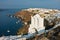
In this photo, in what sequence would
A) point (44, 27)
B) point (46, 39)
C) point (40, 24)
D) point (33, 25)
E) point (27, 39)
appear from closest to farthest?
1. point (46, 39)
2. point (27, 39)
3. point (44, 27)
4. point (40, 24)
5. point (33, 25)

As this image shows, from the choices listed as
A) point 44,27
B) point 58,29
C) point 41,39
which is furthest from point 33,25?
point 41,39

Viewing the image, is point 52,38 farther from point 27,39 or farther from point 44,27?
point 44,27

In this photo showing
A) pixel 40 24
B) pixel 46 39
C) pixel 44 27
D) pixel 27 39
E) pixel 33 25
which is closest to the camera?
pixel 46 39

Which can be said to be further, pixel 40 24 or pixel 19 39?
pixel 40 24

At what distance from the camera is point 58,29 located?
7.99 metres

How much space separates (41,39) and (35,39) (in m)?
0.39

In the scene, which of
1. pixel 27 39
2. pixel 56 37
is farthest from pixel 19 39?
pixel 56 37

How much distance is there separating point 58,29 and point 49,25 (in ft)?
6.05

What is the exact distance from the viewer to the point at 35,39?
294 inches

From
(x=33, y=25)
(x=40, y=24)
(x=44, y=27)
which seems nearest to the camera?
(x=44, y=27)

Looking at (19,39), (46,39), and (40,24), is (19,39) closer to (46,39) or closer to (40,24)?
(46,39)

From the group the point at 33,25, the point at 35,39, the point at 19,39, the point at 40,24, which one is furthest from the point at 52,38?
the point at 33,25

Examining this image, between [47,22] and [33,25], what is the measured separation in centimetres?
136

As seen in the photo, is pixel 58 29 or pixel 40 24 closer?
pixel 58 29
